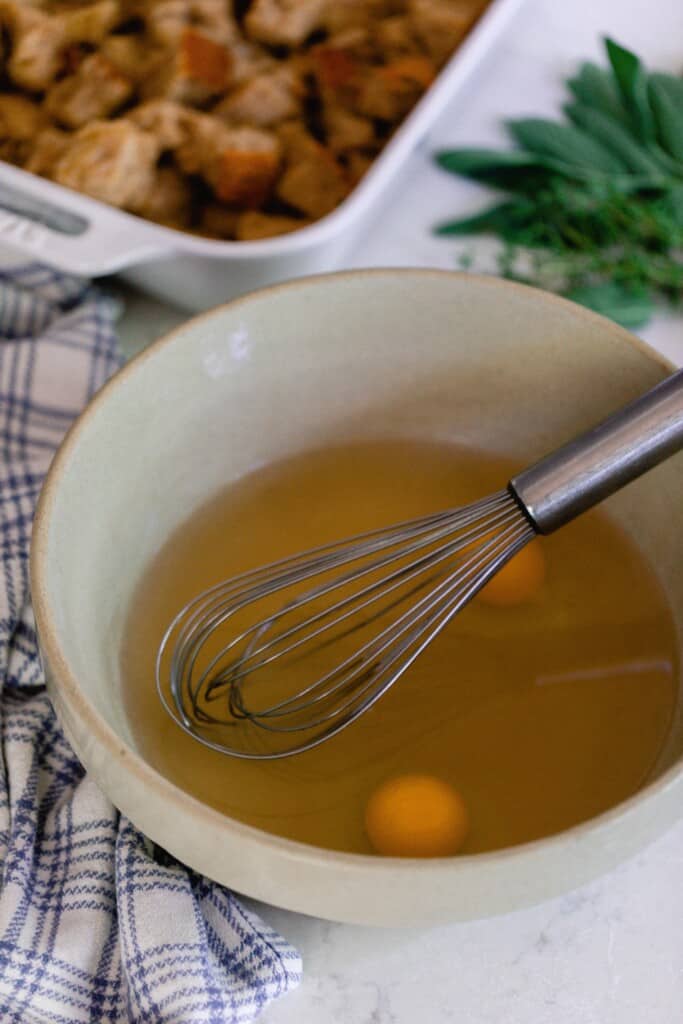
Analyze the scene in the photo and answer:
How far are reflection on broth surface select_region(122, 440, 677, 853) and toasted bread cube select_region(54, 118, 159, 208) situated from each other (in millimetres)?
256

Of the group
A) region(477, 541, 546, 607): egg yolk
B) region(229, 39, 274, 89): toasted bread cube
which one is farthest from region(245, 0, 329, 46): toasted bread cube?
region(477, 541, 546, 607): egg yolk

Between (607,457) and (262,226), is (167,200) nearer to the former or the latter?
(262,226)

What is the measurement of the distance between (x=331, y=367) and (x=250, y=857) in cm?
31

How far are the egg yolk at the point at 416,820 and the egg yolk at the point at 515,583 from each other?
0.42ft

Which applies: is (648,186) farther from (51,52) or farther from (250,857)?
(250,857)

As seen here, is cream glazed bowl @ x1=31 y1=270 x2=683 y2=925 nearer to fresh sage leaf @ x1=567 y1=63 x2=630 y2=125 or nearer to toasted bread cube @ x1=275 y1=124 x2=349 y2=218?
toasted bread cube @ x1=275 y1=124 x2=349 y2=218

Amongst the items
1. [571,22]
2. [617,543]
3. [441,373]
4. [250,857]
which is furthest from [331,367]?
[571,22]

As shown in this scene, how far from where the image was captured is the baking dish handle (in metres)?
0.72

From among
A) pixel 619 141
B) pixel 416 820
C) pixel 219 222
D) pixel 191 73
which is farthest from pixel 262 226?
pixel 416 820

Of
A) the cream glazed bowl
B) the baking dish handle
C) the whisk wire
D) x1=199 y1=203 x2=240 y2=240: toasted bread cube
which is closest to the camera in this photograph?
the cream glazed bowl

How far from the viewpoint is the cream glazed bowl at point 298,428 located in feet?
1.43

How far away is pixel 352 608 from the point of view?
0.61 m

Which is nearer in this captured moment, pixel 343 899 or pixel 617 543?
pixel 343 899

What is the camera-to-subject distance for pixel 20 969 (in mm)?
494
